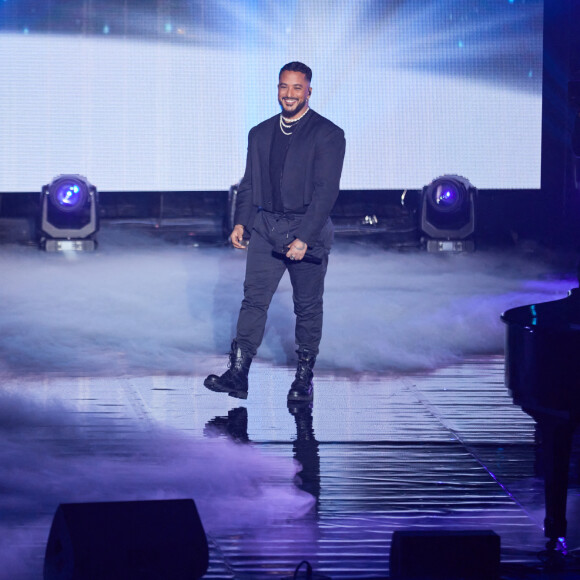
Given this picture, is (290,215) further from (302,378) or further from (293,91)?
(302,378)

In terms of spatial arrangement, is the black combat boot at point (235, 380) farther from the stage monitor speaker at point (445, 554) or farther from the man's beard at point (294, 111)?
the stage monitor speaker at point (445, 554)

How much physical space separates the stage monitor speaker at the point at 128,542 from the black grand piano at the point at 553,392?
947 mm

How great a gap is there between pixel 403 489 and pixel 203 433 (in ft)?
3.07

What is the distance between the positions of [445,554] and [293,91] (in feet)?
7.50

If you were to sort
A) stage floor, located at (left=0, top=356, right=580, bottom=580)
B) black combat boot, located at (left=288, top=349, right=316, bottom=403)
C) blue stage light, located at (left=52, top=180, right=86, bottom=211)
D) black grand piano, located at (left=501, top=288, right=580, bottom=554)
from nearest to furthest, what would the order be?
black grand piano, located at (left=501, top=288, right=580, bottom=554)
stage floor, located at (left=0, top=356, right=580, bottom=580)
black combat boot, located at (left=288, top=349, right=316, bottom=403)
blue stage light, located at (left=52, top=180, right=86, bottom=211)

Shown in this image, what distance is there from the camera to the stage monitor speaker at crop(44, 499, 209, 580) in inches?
86.4

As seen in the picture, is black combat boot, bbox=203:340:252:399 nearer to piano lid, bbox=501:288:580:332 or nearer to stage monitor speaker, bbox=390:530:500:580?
piano lid, bbox=501:288:580:332

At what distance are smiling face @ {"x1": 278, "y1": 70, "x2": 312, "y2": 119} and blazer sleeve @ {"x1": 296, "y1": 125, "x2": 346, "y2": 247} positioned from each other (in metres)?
0.16

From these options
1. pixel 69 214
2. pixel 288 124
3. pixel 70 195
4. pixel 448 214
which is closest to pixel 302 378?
pixel 288 124

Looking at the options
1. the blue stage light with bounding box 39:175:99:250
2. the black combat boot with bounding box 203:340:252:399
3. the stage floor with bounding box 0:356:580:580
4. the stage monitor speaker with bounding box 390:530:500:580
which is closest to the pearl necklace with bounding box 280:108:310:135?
the black combat boot with bounding box 203:340:252:399

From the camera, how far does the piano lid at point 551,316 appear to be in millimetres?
2793

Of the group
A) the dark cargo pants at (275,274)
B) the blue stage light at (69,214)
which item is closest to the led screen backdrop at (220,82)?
the blue stage light at (69,214)

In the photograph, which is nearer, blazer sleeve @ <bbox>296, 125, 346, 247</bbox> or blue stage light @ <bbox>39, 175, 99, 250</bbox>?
blazer sleeve @ <bbox>296, 125, 346, 247</bbox>

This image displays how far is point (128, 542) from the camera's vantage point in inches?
87.7
